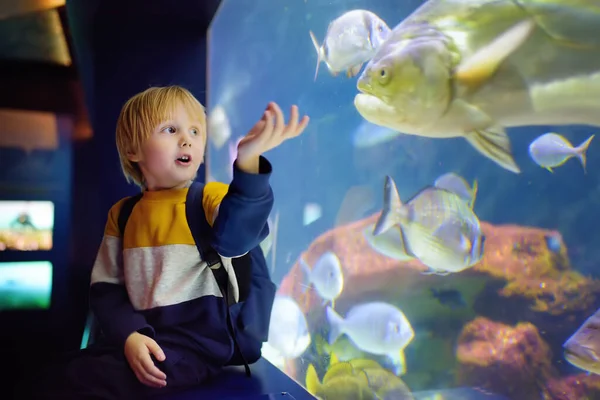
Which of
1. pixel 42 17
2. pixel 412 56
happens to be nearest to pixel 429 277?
pixel 412 56

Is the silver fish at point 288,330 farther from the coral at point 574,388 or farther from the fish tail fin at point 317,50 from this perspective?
the coral at point 574,388

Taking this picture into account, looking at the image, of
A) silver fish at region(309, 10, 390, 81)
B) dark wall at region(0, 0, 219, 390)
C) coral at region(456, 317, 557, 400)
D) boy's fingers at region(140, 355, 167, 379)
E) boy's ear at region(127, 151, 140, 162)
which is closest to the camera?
coral at region(456, 317, 557, 400)

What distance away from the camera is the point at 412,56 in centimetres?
113

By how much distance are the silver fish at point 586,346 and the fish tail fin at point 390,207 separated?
56 centimetres

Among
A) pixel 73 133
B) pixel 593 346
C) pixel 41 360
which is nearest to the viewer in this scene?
pixel 593 346

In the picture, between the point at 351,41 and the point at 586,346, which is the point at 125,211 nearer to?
the point at 351,41

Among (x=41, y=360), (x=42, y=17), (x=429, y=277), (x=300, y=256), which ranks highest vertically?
(x=42, y=17)

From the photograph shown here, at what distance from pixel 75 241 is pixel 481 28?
1925 millimetres

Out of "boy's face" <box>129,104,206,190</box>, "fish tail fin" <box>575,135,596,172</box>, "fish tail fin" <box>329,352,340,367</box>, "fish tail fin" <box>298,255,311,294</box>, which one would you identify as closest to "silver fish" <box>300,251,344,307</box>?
"fish tail fin" <box>298,255,311,294</box>

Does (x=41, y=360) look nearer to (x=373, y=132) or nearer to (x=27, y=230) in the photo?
(x=27, y=230)

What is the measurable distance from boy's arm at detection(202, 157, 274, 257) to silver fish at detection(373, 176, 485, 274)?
1.21ft

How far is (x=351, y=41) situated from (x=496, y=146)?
2.56 ft

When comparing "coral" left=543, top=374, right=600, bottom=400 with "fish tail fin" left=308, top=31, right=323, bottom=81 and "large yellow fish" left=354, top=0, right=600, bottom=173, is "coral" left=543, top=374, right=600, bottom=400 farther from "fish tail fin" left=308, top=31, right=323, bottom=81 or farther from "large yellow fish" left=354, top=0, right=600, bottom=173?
"fish tail fin" left=308, top=31, right=323, bottom=81

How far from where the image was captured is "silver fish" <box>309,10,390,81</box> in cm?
148
